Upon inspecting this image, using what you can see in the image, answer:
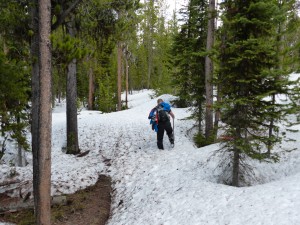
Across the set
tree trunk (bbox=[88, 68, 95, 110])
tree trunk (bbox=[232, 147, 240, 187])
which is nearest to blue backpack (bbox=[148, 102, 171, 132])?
tree trunk (bbox=[232, 147, 240, 187])

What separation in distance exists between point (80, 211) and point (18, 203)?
1886 millimetres

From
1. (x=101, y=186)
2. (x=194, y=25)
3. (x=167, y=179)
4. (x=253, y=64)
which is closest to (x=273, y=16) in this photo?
(x=253, y=64)

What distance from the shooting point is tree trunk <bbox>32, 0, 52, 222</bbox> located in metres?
5.52

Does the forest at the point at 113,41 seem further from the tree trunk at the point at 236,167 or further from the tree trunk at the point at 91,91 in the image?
the tree trunk at the point at 91,91

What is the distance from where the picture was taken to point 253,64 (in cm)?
681

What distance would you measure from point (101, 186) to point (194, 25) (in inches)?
430

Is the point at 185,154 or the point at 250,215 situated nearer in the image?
the point at 250,215

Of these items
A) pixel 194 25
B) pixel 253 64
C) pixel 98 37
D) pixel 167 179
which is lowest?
pixel 167 179

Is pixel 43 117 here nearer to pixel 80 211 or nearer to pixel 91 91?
pixel 80 211

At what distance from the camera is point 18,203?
748cm

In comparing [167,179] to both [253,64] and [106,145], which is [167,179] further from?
Answer: [106,145]

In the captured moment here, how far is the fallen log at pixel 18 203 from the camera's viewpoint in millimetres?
7267

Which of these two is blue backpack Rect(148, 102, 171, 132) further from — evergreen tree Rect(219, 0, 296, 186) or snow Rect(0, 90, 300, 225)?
evergreen tree Rect(219, 0, 296, 186)

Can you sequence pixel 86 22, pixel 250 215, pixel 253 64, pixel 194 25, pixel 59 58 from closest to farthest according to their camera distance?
pixel 250 215 < pixel 59 58 < pixel 253 64 < pixel 86 22 < pixel 194 25
